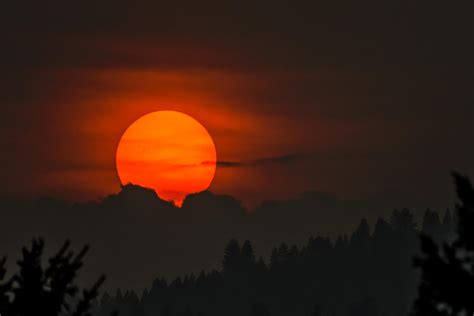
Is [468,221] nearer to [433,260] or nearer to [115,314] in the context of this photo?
[433,260]

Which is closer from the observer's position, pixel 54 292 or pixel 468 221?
pixel 468 221

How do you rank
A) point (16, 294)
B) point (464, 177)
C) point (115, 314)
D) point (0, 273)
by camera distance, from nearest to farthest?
1. point (464, 177)
2. point (115, 314)
3. point (16, 294)
4. point (0, 273)

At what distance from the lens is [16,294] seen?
73.0 ft

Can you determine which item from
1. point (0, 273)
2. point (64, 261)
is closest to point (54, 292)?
point (64, 261)

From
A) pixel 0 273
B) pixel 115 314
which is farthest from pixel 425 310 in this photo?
pixel 0 273

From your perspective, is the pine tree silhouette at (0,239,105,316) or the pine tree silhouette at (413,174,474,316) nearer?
the pine tree silhouette at (413,174,474,316)

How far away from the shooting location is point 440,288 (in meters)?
17.1

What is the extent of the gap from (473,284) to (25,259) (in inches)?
310

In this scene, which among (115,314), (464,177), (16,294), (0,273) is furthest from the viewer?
(0,273)

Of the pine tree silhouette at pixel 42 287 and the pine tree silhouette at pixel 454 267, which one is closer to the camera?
the pine tree silhouette at pixel 454 267

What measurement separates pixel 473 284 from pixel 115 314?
18.4 ft

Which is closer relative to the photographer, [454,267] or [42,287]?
[454,267]

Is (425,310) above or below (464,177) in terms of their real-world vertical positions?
below

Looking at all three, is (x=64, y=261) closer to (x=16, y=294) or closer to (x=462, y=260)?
(x=16, y=294)
